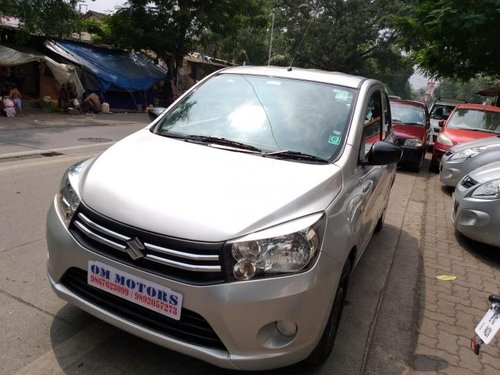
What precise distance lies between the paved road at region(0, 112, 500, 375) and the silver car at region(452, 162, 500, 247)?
0.33 meters

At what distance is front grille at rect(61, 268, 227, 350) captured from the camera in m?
2.27

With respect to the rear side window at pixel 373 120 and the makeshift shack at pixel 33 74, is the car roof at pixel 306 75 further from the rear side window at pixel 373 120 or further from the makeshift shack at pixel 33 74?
the makeshift shack at pixel 33 74

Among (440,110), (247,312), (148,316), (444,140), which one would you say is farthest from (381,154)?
(440,110)

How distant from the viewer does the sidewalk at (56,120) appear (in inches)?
511

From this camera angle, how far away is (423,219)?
22.6ft

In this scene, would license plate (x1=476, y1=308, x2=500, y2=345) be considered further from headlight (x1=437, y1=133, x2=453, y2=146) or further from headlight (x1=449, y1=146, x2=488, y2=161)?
headlight (x1=437, y1=133, x2=453, y2=146)

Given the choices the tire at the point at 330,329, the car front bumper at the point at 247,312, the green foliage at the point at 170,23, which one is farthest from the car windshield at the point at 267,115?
the green foliage at the point at 170,23

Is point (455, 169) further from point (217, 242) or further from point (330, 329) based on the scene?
point (217, 242)

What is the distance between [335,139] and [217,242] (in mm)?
1392

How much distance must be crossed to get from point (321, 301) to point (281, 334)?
27 centimetres

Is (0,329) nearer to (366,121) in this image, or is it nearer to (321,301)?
(321,301)

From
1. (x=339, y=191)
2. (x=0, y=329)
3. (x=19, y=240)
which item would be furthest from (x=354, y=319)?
(x=19, y=240)

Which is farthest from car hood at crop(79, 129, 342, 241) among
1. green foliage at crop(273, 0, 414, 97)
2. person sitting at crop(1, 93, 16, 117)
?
green foliage at crop(273, 0, 414, 97)

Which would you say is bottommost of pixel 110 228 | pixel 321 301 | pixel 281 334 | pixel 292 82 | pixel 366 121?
pixel 281 334
